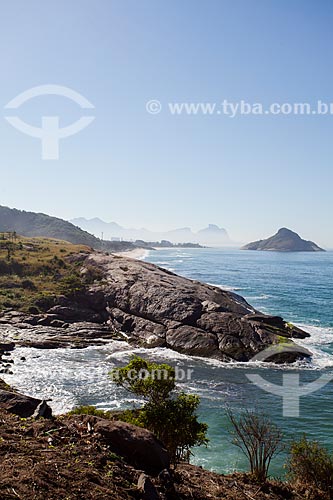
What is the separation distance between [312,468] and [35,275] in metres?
80.0

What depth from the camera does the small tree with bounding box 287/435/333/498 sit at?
18.2 meters

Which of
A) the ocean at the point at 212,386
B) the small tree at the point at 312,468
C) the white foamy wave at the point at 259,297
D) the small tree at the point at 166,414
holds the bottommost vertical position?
the ocean at the point at 212,386

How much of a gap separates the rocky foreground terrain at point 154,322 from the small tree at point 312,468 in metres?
34.7

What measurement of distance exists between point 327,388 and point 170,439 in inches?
1202

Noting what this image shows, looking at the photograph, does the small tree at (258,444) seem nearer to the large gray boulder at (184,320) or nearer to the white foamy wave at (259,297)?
the large gray boulder at (184,320)

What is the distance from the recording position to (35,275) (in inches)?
3531

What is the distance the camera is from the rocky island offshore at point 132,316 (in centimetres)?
5684

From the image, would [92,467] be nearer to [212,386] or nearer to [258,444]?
[258,444]

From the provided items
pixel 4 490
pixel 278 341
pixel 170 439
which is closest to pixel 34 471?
pixel 4 490

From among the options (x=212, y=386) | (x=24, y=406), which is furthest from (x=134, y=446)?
(x=212, y=386)

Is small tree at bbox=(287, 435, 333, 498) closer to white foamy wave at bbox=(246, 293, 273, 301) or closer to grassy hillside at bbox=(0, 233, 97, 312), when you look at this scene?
grassy hillside at bbox=(0, 233, 97, 312)

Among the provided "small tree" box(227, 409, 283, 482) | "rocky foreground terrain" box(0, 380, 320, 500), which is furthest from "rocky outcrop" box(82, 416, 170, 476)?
"small tree" box(227, 409, 283, 482)

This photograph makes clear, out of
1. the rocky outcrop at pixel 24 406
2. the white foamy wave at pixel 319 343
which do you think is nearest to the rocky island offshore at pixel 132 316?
the white foamy wave at pixel 319 343

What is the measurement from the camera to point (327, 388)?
4422cm
